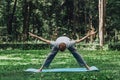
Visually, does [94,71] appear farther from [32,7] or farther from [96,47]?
[32,7]

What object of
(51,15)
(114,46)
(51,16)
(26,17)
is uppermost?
(114,46)

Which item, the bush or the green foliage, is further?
the green foliage

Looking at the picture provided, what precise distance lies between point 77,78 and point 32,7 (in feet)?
148

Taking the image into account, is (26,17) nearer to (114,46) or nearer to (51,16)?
(51,16)

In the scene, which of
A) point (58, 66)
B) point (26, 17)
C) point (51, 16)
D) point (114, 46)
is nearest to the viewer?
point (58, 66)

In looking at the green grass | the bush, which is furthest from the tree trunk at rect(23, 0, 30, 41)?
the green grass

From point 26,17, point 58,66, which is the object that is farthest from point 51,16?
point 58,66

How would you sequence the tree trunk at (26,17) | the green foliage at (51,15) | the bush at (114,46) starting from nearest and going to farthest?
1. the bush at (114,46)
2. the tree trunk at (26,17)
3. the green foliage at (51,15)

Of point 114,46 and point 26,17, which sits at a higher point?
point 114,46

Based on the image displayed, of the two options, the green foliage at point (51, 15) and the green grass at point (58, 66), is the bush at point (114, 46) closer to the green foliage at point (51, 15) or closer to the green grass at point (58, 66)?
the green grass at point (58, 66)

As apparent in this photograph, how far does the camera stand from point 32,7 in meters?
55.9

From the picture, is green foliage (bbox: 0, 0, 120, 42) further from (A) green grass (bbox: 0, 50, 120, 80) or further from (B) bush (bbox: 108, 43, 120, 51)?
(A) green grass (bbox: 0, 50, 120, 80)

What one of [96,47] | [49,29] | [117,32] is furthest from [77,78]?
[49,29]

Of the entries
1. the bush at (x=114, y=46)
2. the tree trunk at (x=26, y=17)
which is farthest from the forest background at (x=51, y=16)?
the bush at (x=114, y=46)
